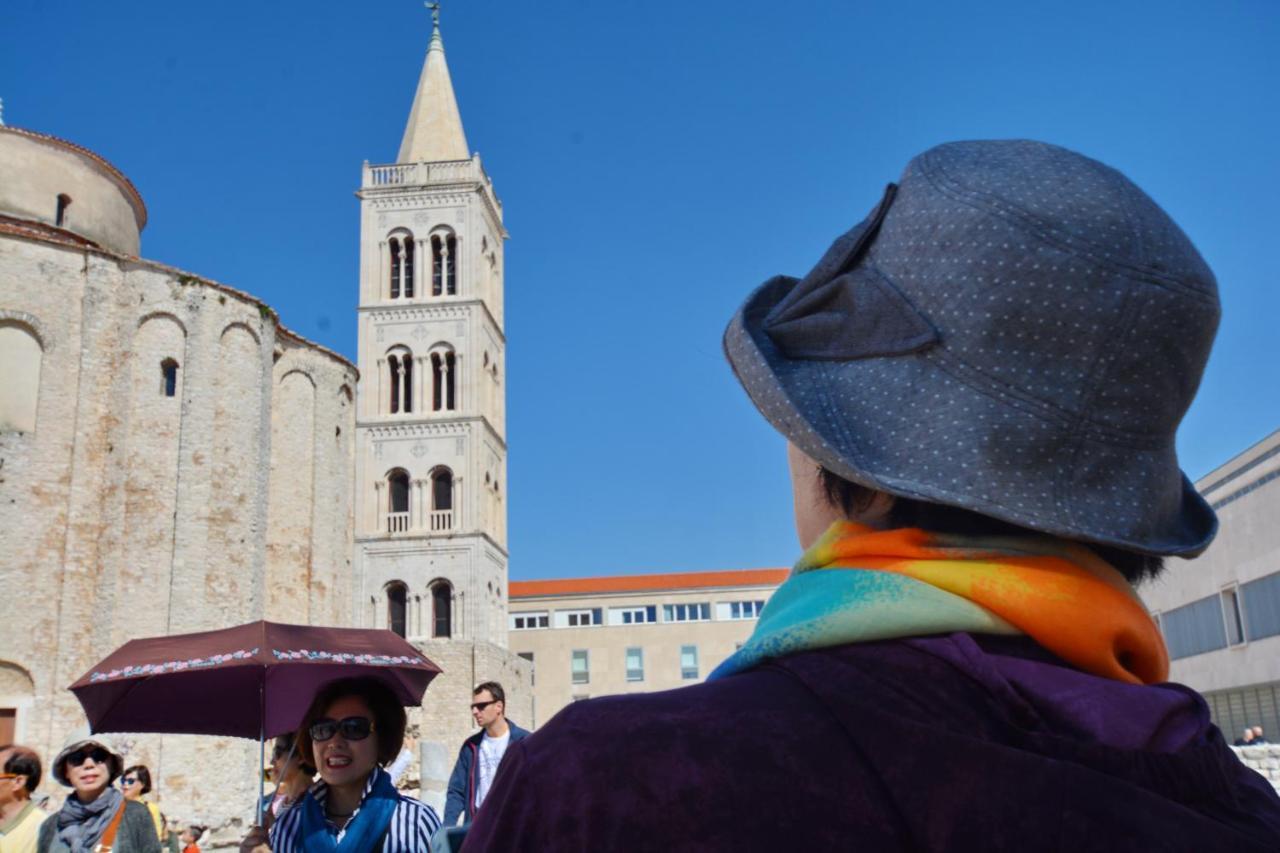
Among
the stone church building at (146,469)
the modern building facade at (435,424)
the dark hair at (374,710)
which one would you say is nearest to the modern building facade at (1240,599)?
the stone church building at (146,469)

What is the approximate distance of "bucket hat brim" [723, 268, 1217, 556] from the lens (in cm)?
105

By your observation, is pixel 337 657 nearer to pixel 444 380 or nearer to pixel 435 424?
pixel 435 424

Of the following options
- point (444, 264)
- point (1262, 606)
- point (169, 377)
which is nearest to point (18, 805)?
point (169, 377)

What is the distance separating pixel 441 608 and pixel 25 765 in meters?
35.6

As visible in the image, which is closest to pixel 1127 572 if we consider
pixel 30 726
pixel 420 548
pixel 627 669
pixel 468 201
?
pixel 30 726

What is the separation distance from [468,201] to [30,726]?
26350mm

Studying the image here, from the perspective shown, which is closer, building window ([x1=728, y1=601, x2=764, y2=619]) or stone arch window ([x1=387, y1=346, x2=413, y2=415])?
stone arch window ([x1=387, y1=346, x2=413, y2=415])

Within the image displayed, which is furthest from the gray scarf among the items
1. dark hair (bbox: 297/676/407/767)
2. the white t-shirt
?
dark hair (bbox: 297/676/407/767)

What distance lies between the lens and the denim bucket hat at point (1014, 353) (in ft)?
3.47

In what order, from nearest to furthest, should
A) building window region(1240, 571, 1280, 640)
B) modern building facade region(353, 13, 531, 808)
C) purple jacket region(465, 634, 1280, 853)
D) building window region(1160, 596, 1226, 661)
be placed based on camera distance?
purple jacket region(465, 634, 1280, 853) < building window region(1240, 571, 1280, 640) < building window region(1160, 596, 1226, 661) < modern building facade region(353, 13, 531, 808)

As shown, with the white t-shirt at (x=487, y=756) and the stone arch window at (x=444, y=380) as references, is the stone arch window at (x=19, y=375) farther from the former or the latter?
the white t-shirt at (x=487, y=756)

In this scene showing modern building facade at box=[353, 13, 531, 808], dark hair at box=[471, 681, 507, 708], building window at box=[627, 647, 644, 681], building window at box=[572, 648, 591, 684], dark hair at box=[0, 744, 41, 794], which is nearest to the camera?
dark hair at box=[0, 744, 41, 794]

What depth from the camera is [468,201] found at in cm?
4416

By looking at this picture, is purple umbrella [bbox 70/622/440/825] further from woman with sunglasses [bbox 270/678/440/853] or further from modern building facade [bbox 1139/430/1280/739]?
modern building facade [bbox 1139/430/1280/739]
